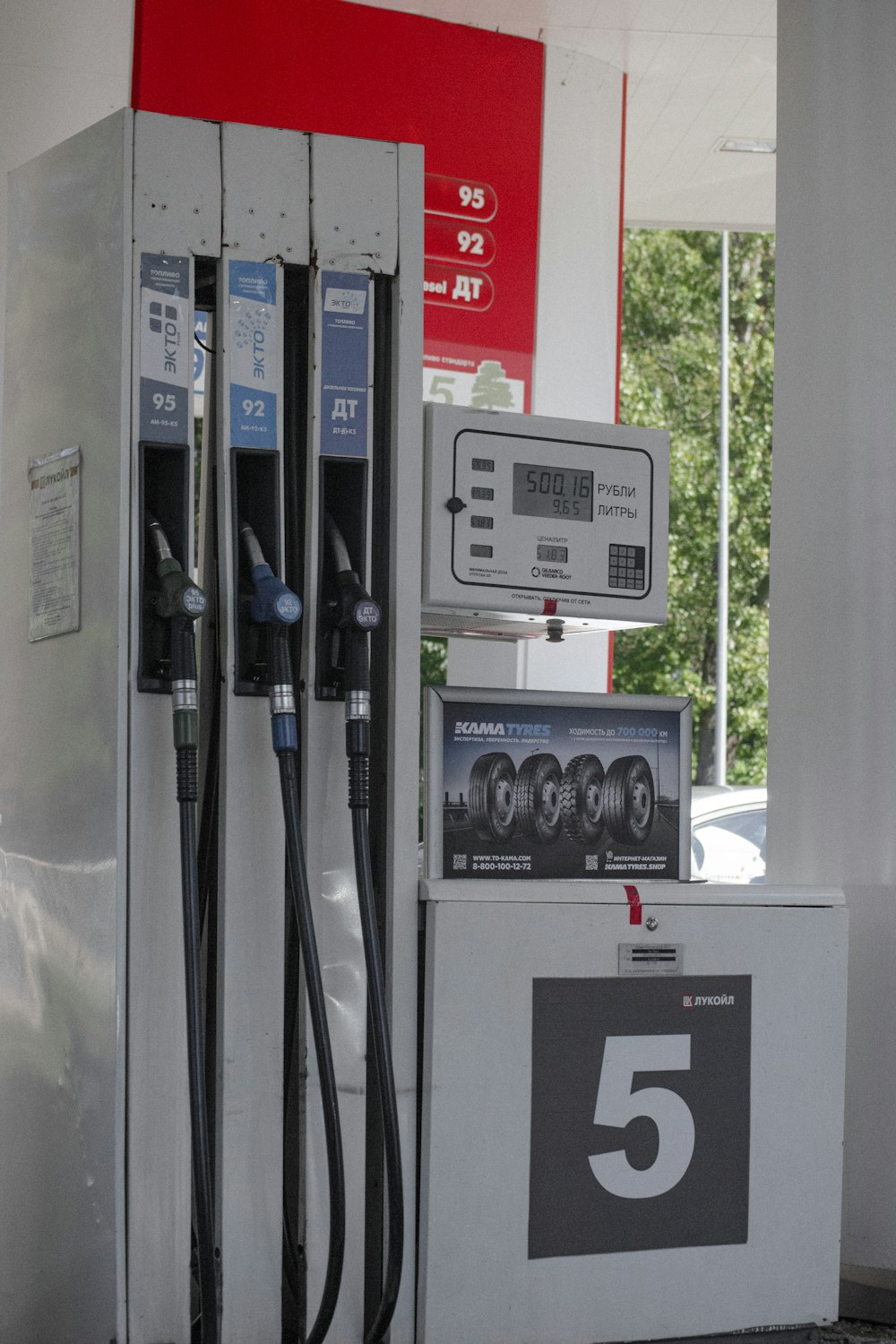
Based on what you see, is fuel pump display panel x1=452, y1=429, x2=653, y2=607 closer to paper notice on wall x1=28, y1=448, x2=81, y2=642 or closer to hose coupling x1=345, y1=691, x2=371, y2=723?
hose coupling x1=345, y1=691, x2=371, y2=723

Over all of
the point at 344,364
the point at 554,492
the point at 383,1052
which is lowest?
the point at 383,1052

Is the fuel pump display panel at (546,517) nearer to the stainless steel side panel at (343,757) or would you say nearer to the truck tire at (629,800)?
the stainless steel side panel at (343,757)

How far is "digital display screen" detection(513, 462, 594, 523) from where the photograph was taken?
10.4ft

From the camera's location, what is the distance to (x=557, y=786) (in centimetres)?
315

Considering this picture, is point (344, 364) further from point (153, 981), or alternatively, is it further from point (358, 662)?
point (153, 981)

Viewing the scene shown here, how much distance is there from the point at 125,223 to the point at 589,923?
1.62 m

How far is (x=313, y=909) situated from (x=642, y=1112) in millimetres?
771

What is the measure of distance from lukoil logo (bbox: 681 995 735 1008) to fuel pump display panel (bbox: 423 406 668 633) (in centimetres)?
82

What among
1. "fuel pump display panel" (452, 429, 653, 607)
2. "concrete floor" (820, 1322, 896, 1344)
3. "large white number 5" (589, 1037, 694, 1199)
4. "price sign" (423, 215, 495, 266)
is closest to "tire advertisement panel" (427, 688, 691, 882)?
"fuel pump display panel" (452, 429, 653, 607)

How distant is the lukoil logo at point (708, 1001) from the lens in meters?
3.02

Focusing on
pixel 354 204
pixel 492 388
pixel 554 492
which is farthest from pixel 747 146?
pixel 354 204

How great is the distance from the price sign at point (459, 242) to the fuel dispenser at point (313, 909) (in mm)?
2590

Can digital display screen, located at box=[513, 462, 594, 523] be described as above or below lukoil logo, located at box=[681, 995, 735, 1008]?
above

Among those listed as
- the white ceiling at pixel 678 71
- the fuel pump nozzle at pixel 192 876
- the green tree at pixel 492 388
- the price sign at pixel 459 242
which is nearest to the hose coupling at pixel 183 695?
the fuel pump nozzle at pixel 192 876
